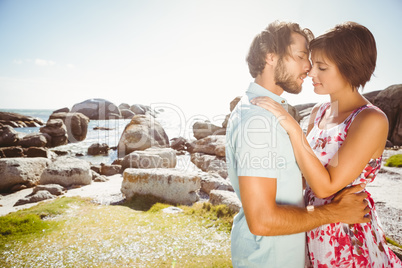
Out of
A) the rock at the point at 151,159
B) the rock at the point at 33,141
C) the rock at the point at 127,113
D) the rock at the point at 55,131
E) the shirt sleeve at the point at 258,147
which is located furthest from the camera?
the rock at the point at 127,113

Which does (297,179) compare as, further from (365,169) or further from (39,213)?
(39,213)

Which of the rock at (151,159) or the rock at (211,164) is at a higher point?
the rock at (151,159)

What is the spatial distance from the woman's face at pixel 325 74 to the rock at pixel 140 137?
15.6 meters

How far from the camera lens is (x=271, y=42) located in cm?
171

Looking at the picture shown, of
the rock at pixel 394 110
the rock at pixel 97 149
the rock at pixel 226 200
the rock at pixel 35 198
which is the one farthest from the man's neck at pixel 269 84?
the rock at pixel 394 110

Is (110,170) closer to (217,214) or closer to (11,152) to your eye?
(217,214)

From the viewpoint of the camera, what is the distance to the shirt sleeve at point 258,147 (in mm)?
1308

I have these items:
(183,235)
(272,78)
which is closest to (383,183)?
(183,235)

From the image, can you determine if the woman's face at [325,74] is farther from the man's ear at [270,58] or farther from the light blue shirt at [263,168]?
the light blue shirt at [263,168]

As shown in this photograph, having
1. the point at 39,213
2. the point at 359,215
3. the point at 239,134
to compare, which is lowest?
the point at 39,213

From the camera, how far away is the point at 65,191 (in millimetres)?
8414

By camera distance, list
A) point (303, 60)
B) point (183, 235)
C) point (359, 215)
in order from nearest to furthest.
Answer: point (359, 215)
point (303, 60)
point (183, 235)

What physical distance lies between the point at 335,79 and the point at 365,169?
0.81 m

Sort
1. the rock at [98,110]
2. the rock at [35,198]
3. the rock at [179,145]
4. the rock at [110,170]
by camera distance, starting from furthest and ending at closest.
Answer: the rock at [98,110], the rock at [179,145], the rock at [110,170], the rock at [35,198]
